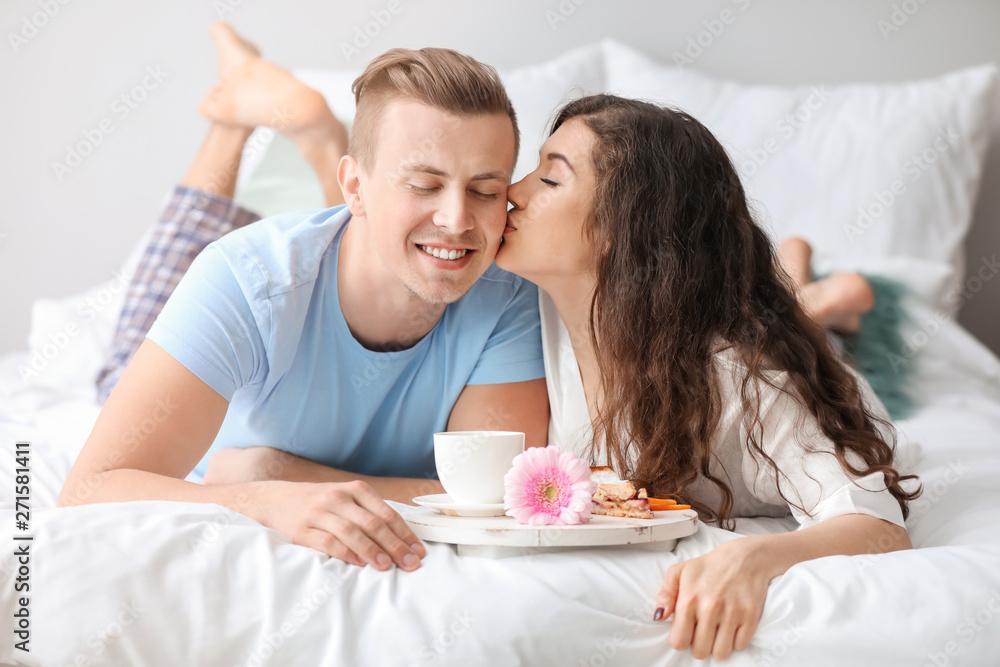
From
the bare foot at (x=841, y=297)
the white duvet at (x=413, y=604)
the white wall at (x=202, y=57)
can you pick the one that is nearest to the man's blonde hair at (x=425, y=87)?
the white duvet at (x=413, y=604)

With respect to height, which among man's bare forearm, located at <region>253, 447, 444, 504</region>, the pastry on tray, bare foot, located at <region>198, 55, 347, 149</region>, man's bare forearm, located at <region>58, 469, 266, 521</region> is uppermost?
bare foot, located at <region>198, 55, 347, 149</region>

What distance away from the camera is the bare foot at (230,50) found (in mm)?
2018

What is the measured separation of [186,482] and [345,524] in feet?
0.90

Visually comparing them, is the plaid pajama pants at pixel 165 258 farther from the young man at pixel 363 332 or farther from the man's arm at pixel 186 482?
the man's arm at pixel 186 482

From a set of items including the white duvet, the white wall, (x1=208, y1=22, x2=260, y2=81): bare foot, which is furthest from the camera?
the white wall

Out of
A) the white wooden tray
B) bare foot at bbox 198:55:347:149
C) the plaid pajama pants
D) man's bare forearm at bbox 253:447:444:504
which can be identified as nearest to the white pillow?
bare foot at bbox 198:55:347:149

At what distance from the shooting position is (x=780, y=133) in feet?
7.45

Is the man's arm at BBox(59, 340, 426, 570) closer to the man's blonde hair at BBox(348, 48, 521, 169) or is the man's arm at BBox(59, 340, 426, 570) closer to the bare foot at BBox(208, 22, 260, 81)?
the man's blonde hair at BBox(348, 48, 521, 169)

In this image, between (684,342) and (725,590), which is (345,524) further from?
(684,342)

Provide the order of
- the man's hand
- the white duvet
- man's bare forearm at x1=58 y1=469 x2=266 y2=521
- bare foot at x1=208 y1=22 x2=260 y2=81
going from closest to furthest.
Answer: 1. the white duvet
2. the man's hand
3. man's bare forearm at x1=58 y1=469 x2=266 y2=521
4. bare foot at x1=208 y1=22 x2=260 y2=81

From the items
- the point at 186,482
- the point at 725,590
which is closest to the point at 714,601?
the point at 725,590

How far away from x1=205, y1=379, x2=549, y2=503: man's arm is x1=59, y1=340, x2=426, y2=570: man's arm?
0.15m

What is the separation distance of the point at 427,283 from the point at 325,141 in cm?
85

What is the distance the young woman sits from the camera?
1.05 m
